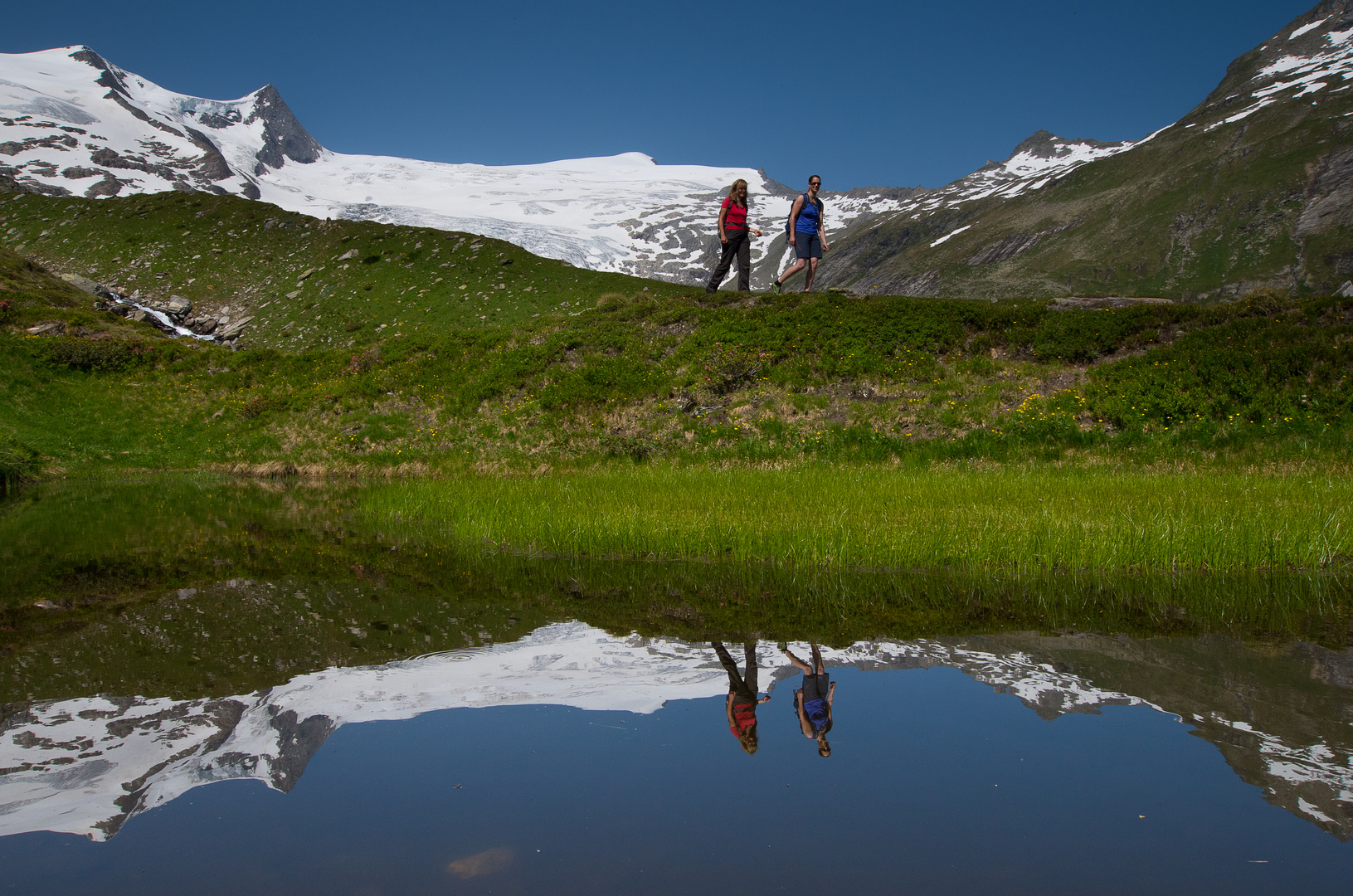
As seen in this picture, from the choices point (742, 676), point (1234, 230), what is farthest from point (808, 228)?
point (1234, 230)

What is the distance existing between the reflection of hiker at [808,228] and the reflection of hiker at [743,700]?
56.1ft

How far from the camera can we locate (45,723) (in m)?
5.00

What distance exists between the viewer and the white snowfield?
4.11 m

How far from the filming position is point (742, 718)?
516cm

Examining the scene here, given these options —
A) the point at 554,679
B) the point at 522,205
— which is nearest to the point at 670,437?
the point at 554,679

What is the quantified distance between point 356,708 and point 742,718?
2716mm

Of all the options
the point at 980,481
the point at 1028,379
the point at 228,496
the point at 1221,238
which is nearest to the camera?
the point at 980,481

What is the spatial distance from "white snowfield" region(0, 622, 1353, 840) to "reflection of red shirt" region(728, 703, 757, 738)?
334 mm

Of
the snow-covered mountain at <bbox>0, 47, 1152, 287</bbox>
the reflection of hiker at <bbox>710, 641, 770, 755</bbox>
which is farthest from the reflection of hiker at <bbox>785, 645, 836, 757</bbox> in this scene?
the snow-covered mountain at <bbox>0, 47, 1152, 287</bbox>

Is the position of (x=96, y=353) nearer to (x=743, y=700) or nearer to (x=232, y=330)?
(x=232, y=330)

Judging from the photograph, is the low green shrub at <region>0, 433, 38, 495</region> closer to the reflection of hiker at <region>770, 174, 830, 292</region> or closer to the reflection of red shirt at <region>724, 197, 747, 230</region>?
the reflection of red shirt at <region>724, 197, 747, 230</region>

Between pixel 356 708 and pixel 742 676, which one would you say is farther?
pixel 742 676

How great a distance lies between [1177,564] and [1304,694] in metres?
4.16

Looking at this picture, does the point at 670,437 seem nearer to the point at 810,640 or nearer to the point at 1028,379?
the point at 1028,379
